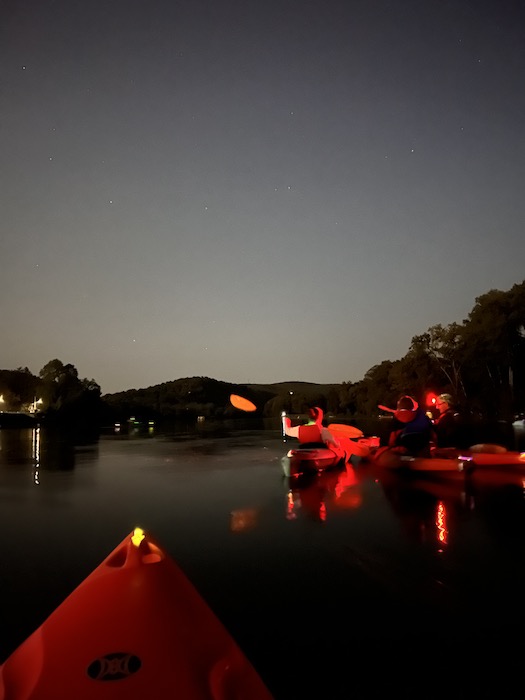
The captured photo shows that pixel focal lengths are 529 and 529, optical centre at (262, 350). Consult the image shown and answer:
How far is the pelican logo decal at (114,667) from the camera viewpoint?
2.81 metres

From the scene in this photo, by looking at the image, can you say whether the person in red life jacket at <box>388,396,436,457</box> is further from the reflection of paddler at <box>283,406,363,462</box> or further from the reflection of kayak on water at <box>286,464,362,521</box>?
the reflection of paddler at <box>283,406,363,462</box>

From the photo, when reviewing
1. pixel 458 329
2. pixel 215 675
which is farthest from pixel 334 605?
pixel 458 329

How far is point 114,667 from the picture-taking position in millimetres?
2879

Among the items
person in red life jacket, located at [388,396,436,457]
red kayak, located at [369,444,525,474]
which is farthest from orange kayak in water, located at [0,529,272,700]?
person in red life jacket, located at [388,396,436,457]

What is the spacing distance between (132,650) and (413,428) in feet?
47.0

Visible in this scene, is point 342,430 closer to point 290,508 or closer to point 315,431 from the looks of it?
point 315,431

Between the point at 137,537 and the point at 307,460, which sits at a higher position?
the point at 137,537

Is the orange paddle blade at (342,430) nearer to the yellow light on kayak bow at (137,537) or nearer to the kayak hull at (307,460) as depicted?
the kayak hull at (307,460)

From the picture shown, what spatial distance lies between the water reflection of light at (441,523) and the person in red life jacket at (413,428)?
498 centimetres

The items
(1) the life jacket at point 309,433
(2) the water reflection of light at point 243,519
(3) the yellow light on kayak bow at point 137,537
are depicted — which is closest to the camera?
(3) the yellow light on kayak bow at point 137,537

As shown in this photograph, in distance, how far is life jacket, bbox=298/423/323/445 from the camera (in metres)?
16.0

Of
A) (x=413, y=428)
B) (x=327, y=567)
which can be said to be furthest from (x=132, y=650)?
(x=413, y=428)

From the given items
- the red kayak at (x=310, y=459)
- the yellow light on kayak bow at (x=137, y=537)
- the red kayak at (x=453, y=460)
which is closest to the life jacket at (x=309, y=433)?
the red kayak at (x=310, y=459)

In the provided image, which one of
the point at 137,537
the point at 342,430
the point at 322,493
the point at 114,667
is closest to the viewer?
the point at 114,667
